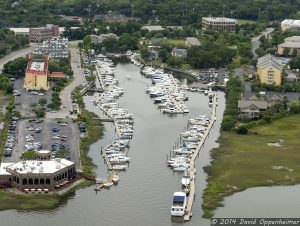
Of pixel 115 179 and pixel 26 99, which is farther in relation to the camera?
pixel 26 99

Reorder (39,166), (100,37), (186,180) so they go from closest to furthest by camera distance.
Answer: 1. (39,166)
2. (186,180)
3. (100,37)

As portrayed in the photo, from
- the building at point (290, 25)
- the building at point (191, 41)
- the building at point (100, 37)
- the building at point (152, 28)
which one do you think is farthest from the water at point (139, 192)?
the building at point (290, 25)

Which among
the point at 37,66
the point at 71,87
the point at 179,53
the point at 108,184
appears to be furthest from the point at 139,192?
the point at 179,53

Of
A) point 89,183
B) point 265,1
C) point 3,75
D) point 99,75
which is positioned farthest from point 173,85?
point 265,1

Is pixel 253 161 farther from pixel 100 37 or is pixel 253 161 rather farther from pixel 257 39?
pixel 257 39

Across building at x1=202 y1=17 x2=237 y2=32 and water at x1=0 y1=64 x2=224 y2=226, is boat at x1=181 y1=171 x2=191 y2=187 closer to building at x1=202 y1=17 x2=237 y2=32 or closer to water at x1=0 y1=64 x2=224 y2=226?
water at x1=0 y1=64 x2=224 y2=226

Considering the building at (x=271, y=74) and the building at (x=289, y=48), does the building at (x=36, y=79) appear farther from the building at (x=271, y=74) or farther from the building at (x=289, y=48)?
the building at (x=289, y=48)
